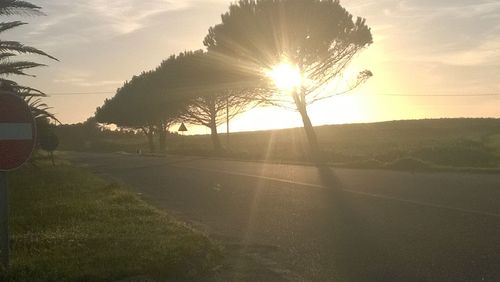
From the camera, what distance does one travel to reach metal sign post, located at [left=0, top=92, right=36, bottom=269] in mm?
6363

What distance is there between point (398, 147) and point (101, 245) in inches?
1388

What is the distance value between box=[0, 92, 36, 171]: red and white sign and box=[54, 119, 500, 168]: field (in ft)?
60.7

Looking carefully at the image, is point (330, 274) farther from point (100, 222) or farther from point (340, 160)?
point (340, 160)

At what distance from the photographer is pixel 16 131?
6438mm

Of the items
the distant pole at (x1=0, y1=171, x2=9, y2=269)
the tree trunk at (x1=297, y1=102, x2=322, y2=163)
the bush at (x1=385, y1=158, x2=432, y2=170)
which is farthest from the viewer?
the tree trunk at (x1=297, y1=102, x2=322, y2=163)

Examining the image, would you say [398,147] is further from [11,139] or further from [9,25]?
[11,139]

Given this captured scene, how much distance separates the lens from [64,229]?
9.44 m

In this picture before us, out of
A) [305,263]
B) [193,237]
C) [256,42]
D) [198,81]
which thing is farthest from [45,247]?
[198,81]

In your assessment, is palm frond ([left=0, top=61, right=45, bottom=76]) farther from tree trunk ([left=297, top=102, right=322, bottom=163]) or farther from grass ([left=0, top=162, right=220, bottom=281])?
tree trunk ([left=297, top=102, right=322, bottom=163])

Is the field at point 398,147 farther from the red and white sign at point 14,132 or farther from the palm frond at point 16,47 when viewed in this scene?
the red and white sign at point 14,132

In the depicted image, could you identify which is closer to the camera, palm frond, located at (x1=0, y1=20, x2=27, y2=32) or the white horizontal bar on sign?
the white horizontal bar on sign

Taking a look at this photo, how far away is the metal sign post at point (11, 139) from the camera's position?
6363 mm

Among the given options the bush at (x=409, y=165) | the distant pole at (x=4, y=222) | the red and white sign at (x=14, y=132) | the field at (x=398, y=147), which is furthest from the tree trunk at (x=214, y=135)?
the red and white sign at (x=14, y=132)

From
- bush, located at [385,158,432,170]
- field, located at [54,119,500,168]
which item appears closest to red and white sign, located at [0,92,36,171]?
bush, located at [385,158,432,170]
